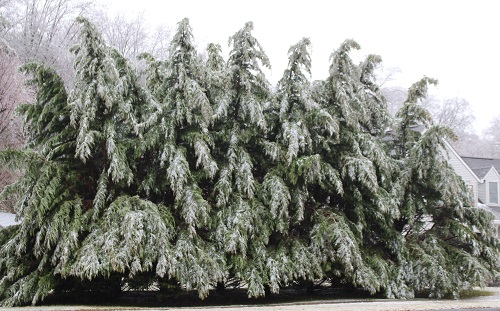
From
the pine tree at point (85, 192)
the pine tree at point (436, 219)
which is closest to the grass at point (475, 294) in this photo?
the pine tree at point (436, 219)

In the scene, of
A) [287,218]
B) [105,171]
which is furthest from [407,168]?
[105,171]

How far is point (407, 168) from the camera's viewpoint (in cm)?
1189

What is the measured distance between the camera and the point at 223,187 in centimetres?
1055

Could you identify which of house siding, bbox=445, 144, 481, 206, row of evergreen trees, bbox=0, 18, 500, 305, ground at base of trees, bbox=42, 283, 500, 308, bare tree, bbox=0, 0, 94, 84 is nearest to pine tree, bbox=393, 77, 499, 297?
row of evergreen trees, bbox=0, 18, 500, 305

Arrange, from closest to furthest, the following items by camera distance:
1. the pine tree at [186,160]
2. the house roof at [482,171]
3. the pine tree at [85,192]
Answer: the pine tree at [85,192]
the pine tree at [186,160]
the house roof at [482,171]

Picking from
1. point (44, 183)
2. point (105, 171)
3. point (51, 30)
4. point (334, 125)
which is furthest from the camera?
point (51, 30)

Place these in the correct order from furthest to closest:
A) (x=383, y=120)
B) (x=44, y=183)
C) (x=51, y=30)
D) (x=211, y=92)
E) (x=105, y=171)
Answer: (x=51, y=30)
(x=383, y=120)
(x=211, y=92)
(x=105, y=171)
(x=44, y=183)

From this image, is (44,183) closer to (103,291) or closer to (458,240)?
(103,291)

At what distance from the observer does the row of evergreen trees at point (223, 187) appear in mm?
9391

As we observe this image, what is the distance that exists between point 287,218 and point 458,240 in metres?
5.20

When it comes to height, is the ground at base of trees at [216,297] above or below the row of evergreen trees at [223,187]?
below

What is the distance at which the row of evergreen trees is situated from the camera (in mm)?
9391

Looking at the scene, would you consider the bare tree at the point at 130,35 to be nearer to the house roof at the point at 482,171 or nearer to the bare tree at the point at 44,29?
the bare tree at the point at 44,29

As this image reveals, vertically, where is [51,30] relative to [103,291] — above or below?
above
